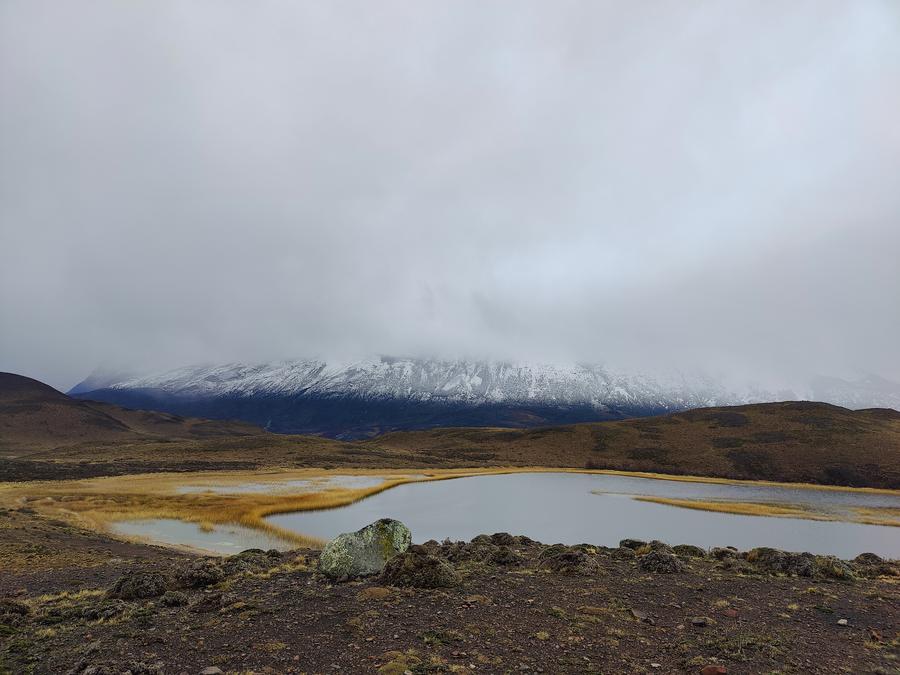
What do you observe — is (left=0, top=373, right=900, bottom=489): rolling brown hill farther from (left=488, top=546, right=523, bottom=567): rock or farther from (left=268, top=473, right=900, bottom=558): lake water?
(left=488, top=546, right=523, bottom=567): rock

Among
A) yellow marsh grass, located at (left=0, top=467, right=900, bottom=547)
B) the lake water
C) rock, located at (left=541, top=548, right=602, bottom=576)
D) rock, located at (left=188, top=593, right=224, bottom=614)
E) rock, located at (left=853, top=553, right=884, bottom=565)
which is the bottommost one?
yellow marsh grass, located at (left=0, top=467, right=900, bottom=547)

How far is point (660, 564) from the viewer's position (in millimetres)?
17250

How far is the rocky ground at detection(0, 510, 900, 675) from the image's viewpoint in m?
9.47

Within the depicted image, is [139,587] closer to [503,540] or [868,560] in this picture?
[503,540]

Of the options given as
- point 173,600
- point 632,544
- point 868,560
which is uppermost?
point 173,600

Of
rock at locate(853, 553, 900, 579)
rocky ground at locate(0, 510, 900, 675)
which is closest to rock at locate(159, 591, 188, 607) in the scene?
rocky ground at locate(0, 510, 900, 675)

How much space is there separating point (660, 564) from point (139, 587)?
683 inches

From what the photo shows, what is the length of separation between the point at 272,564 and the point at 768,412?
148 metres

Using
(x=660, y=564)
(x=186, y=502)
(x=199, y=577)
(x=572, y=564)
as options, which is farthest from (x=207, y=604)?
(x=186, y=502)

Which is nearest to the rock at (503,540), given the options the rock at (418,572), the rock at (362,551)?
the rock at (362,551)

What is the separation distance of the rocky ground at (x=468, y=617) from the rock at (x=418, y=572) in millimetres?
41

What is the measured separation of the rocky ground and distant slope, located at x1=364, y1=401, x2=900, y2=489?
3722 inches

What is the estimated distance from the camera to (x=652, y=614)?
12.3 meters

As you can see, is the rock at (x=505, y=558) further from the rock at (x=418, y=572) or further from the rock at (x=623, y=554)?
the rock at (x=623, y=554)
